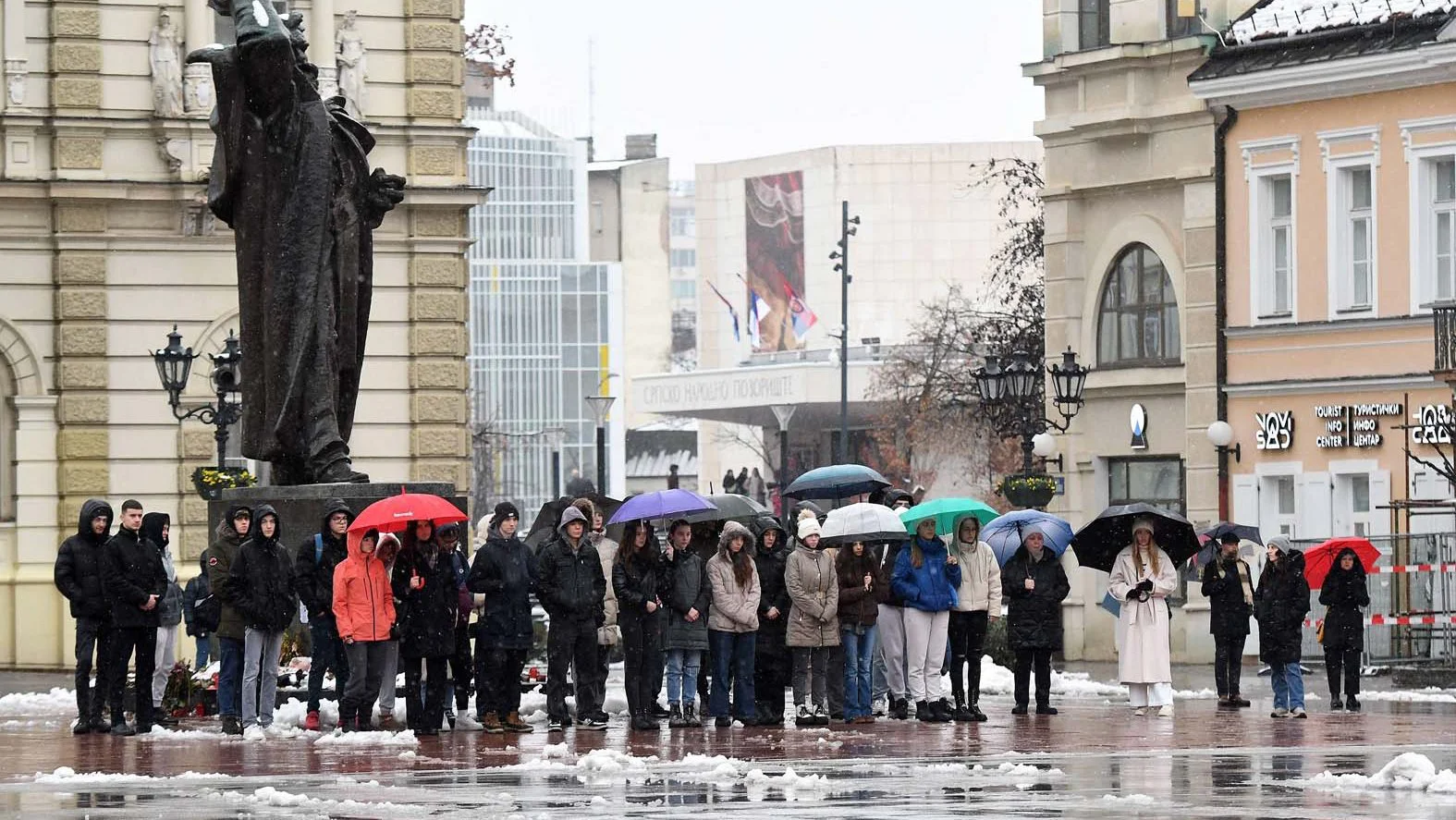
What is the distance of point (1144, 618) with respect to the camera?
89.3 feet

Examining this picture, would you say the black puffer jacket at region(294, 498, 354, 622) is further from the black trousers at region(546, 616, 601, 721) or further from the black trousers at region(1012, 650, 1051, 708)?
the black trousers at region(1012, 650, 1051, 708)

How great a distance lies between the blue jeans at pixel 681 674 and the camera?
2477cm

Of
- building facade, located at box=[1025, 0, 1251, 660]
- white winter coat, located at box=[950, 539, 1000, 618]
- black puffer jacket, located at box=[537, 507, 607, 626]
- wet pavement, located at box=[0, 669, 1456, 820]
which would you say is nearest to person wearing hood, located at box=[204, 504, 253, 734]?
wet pavement, located at box=[0, 669, 1456, 820]

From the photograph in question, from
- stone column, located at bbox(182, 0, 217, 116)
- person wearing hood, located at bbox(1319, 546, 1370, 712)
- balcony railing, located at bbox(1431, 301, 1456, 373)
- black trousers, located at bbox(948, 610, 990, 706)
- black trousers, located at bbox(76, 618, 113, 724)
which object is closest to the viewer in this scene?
black trousers, located at bbox(76, 618, 113, 724)

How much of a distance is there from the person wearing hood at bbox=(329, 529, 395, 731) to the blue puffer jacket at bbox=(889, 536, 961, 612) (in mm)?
4714

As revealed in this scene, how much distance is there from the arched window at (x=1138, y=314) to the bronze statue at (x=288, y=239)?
1856 centimetres

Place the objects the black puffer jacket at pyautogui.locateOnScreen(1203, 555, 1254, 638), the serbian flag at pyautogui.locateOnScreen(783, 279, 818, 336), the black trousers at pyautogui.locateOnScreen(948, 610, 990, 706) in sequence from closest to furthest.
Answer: the black trousers at pyautogui.locateOnScreen(948, 610, 990, 706) < the black puffer jacket at pyautogui.locateOnScreen(1203, 555, 1254, 638) < the serbian flag at pyautogui.locateOnScreen(783, 279, 818, 336)

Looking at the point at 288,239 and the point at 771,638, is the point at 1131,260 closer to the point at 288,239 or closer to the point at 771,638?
the point at 771,638

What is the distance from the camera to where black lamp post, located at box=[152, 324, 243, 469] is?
115ft

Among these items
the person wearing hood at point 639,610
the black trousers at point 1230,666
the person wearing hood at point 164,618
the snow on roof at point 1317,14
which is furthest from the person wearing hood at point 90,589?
the snow on roof at point 1317,14

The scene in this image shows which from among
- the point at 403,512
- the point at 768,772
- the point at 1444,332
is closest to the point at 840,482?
the point at 403,512

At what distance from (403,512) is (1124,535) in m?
7.51

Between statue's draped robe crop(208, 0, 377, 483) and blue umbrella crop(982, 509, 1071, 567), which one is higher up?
statue's draped robe crop(208, 0, 377, 483)

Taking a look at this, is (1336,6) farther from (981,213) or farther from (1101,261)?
(981,213)
